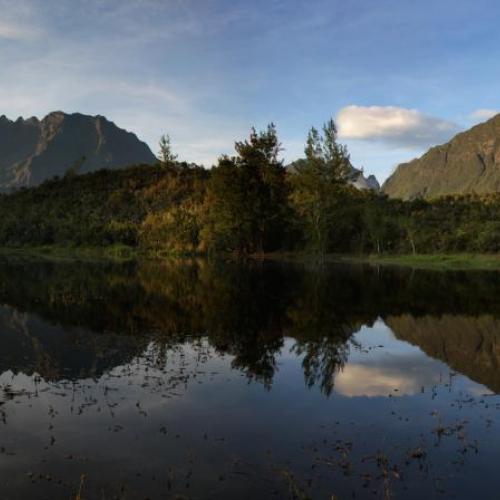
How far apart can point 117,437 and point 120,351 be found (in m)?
9.63

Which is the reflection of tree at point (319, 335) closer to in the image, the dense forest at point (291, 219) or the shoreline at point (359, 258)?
the shoreline at point (359, 258)

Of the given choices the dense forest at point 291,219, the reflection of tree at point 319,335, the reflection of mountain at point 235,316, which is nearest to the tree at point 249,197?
the dense forest at point 291,219

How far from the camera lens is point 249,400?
54.6ft

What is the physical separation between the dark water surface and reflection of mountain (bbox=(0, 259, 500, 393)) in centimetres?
16

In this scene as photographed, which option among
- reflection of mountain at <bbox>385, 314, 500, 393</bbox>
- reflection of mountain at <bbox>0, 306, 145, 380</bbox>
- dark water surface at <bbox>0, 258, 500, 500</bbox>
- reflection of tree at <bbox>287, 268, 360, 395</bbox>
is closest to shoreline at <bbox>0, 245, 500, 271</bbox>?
reflection of tree at <bbox>287, 268, 360, 395</bbox>

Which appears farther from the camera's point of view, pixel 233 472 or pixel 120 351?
pixel 120 351

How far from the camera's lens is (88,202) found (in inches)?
5591

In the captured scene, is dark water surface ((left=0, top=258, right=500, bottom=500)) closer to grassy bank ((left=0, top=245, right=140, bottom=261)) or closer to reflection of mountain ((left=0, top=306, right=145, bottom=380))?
reflection of mountain ((left=0, top=306, right=145, bottom=380))

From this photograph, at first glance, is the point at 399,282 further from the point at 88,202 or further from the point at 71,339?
the point at 88,202

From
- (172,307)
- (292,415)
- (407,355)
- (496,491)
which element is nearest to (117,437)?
(292,415)

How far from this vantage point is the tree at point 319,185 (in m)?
89.8

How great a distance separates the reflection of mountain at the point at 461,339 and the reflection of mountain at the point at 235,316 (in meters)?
0.08

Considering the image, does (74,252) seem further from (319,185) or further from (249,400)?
(249,400)

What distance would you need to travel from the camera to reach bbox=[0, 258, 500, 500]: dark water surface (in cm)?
1109
